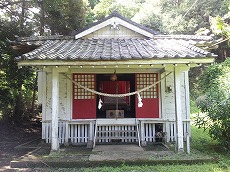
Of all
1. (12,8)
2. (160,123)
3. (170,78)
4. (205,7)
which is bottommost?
(160,123)

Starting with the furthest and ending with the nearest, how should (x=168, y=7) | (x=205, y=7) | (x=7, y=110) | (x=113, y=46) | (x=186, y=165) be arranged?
(x=168, y=7) → (x=205, y=7) → (x=7, y=110) → (x=113, y=46) → (x=186, y=165)

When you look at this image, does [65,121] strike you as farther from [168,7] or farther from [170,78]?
[168,7]

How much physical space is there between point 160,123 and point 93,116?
2.68m

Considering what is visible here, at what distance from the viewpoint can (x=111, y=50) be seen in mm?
7617

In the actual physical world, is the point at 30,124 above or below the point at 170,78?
below

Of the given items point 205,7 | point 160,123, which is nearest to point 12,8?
point 160,123

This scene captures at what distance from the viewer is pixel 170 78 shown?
9.13 meters

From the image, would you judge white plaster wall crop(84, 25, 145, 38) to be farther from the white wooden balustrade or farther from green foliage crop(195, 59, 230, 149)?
green foliage crop(195, 59, 230, 149)

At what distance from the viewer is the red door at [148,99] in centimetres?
888

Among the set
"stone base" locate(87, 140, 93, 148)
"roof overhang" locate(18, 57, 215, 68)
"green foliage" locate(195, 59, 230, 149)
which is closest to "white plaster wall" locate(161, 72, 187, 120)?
"green foliage" locate(195, 59, 230, 149)

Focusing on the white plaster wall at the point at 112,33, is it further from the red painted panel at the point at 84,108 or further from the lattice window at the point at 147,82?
the red painted panel at the point at 84,108

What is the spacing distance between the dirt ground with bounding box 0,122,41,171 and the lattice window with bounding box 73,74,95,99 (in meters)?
2.75

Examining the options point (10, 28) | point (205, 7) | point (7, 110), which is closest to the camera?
point (10, 28)

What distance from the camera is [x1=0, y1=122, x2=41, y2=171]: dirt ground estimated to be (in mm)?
7445
